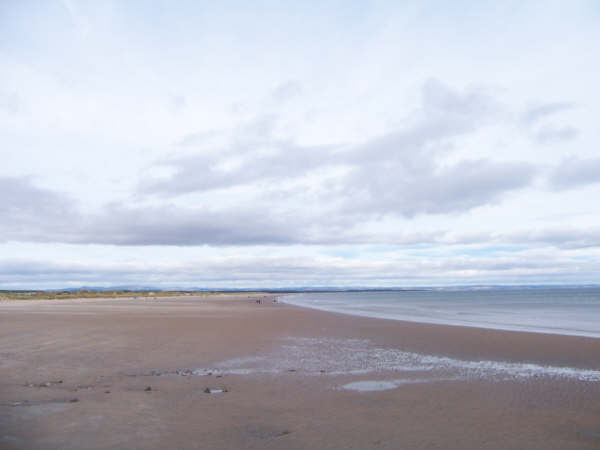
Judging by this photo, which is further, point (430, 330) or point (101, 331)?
point (430, 330)

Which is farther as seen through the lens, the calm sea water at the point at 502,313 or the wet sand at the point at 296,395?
the calm sea water at the point at 502,313

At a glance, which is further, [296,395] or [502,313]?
[502,313]

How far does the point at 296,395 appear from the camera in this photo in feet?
33.1

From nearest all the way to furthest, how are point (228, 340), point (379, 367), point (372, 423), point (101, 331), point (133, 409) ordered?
point (372, 423) → point (133, 409) → point (379, 367) → point (228, 340) → point (101, 331)

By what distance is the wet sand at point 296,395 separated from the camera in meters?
7.29

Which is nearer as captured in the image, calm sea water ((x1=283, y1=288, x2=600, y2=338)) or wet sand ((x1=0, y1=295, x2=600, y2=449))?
wet sand ((x1=0, y1=295, x2=600, y2=449))

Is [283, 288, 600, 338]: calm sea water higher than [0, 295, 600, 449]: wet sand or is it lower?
lower

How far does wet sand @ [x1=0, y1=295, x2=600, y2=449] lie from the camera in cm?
729

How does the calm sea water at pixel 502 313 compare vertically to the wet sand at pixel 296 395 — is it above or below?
below

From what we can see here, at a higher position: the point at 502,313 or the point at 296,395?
the point at 296,395

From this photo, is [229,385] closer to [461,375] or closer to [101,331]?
[461,375]

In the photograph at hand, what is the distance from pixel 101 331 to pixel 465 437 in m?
20.6

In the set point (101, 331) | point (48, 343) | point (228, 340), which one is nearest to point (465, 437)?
point (228, 340)

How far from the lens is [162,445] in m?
6.88
